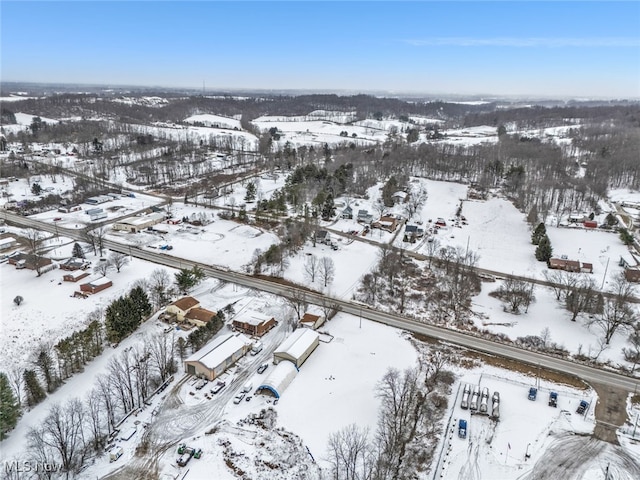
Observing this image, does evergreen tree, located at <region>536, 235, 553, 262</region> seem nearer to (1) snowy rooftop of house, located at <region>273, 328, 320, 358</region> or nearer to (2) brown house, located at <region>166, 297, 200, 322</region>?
(1) snowy rooftop of house, located at <region>273, 328, 320, 358</region>

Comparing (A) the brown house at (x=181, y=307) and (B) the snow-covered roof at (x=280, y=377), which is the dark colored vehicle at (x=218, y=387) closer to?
(B) the snow-covered roof at (x=280, y=377)

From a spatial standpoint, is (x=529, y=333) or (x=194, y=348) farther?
(x=529, y=333)

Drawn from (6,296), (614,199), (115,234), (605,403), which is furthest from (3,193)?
(614,199)

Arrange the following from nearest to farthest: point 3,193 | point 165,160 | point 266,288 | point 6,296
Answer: point 6,296, point 266,288, point 3,193, point 165,160

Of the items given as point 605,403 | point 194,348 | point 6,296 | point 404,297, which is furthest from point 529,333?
point 6,296

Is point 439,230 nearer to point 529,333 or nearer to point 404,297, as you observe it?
point 404,297

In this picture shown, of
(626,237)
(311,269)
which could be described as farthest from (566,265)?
(311,269)

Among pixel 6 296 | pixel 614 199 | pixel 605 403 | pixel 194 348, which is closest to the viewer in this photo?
pixel 605 403

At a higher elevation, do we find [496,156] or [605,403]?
[496,156]
